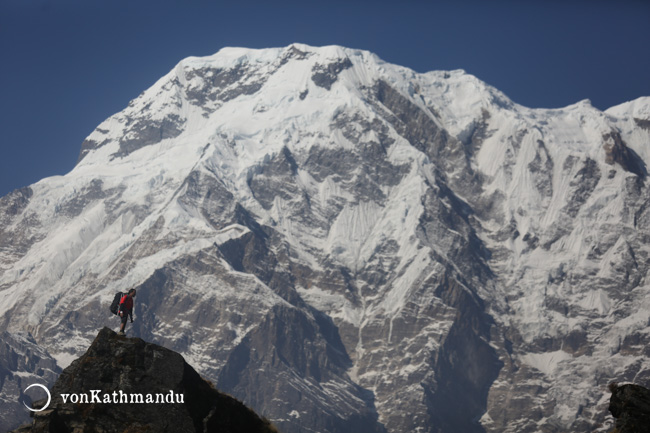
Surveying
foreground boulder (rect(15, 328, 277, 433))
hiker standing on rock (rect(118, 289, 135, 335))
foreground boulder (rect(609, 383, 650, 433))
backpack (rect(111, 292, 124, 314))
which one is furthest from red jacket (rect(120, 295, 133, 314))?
foreground boulder (rect(609, 383, 650, 433))

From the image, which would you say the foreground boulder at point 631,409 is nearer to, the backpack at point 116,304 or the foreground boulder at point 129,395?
the foreground boulder at point 129,395

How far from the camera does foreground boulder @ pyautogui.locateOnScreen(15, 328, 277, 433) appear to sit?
36281 mm

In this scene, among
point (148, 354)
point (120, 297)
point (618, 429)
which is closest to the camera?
point (618, 429)

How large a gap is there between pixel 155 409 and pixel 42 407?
3.19 meters

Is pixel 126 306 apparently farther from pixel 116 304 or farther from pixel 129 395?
pixel 129 395

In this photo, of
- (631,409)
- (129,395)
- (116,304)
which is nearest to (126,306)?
(116,304)

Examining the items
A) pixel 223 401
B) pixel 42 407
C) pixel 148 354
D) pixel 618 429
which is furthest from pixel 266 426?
pixel 618 429

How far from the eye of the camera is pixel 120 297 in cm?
4103

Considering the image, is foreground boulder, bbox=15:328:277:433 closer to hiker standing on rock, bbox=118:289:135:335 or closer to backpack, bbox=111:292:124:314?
backpack, bbox=111:292:124:314

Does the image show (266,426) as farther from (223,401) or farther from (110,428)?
(110,428)

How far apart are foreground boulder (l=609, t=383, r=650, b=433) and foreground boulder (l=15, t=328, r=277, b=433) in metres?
11.4

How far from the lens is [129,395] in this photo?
120 ft

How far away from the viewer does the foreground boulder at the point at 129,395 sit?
119 feet

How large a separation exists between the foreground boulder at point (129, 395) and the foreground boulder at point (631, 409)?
Answer: 11.4 meters
